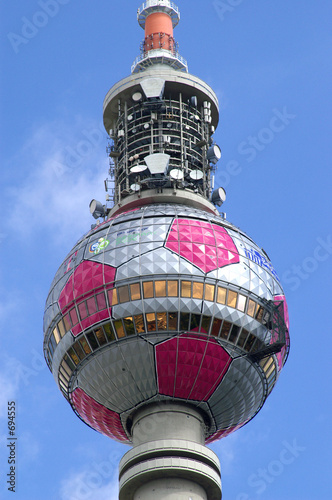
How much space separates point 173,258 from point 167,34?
29158 millimetres

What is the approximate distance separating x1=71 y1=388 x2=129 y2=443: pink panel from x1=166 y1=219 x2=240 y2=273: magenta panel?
1036 centimetres

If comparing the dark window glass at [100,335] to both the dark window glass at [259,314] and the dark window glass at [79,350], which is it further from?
the dark window glass at [259,314]

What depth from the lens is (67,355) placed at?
5362cm

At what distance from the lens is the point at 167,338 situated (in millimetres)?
50625

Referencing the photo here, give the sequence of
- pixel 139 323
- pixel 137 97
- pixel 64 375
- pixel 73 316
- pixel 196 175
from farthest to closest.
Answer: pixel 137 97
pixel 196 175
pixel 64 375
pixel 73 316
pixel 139 323

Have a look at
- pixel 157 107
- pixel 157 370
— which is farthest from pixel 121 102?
pixel 157 370

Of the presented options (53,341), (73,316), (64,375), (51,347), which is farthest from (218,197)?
(64,375)

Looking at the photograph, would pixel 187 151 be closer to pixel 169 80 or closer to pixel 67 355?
pixel 169 80

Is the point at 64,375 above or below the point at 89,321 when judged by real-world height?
below

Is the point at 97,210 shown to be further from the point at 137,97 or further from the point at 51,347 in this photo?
the point at 51,347

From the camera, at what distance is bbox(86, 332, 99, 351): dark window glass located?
5181 cm

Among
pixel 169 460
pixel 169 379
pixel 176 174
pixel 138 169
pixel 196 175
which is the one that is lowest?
pixel 169 460

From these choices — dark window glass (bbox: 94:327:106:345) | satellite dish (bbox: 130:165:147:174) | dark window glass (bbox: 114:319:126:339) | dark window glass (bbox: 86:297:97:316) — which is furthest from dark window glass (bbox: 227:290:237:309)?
satellite dish (bbox: 130:165:147:174)

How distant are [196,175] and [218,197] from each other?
7.74ft
